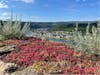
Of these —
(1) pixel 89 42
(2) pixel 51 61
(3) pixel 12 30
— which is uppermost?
(3) pixel 12 30

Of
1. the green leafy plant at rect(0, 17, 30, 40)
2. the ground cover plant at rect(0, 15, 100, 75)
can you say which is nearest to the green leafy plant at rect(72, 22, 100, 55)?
the ground cover plant at rect(0, 15, 100, 75)

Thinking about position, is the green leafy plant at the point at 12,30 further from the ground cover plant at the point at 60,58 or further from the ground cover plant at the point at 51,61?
the ground cover plant at the point at 51,61

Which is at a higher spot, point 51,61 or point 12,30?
point 12,30

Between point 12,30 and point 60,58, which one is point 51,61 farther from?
point 12,30

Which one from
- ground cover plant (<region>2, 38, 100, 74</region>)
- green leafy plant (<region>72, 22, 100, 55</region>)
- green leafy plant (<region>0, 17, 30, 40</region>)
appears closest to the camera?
ground cover plant (<region>2, 38, 100, 74</region>)

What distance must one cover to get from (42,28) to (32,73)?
30.8ft

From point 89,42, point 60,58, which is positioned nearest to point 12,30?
point 89,42

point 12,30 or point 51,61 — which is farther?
point 12,30

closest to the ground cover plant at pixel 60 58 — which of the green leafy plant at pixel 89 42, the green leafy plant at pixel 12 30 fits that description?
the green leafy plant at pixel 89 42

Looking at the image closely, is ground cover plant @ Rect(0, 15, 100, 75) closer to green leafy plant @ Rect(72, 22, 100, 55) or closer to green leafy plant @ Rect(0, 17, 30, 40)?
green leafy plant @ Rect(72, 22, 100, 55)

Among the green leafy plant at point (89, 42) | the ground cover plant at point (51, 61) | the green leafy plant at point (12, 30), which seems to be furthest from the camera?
the green leafy plant at point (12, 30)

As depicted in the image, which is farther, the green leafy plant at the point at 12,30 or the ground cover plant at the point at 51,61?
the green leafy plant at the point at 12,30

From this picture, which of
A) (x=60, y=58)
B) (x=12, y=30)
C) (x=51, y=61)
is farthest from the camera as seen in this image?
(x=12, y=30)

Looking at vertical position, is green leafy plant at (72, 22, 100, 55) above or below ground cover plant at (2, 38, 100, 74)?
above
